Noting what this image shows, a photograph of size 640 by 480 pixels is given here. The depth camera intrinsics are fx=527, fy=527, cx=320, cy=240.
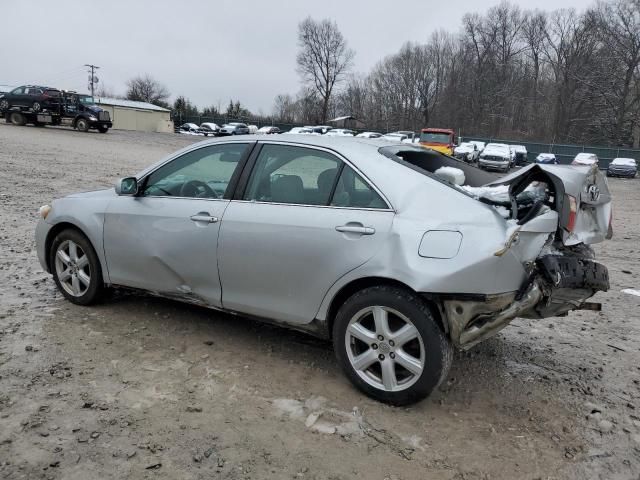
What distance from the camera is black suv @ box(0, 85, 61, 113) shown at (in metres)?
28.2

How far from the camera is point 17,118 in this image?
2923cm

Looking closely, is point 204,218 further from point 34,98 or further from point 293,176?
point 34,98

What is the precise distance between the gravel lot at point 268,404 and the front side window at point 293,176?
3.85ft

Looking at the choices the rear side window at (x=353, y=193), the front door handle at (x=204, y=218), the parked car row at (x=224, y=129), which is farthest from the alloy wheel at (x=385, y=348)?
the parked car row at (x=224, y=129)

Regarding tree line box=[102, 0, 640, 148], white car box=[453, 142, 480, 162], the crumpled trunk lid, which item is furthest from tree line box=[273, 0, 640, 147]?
the crumpled trunk lid

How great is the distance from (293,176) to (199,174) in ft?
2.74

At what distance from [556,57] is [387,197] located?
71493mm

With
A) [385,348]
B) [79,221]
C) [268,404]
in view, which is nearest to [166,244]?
[79,221]

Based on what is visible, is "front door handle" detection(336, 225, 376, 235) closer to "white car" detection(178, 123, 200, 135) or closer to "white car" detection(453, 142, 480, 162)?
"white car" detection(453, 142, 480, 162)

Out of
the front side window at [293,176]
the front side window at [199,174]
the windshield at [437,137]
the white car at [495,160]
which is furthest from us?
the white car at [495,160]

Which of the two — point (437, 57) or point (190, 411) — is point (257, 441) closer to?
point (190, 411)

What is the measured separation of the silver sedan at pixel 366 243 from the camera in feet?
9.75

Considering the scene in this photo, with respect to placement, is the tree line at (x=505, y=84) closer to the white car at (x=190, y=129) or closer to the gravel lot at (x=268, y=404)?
the white car at (x=190, y=129)

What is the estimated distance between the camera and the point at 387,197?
3.19m
